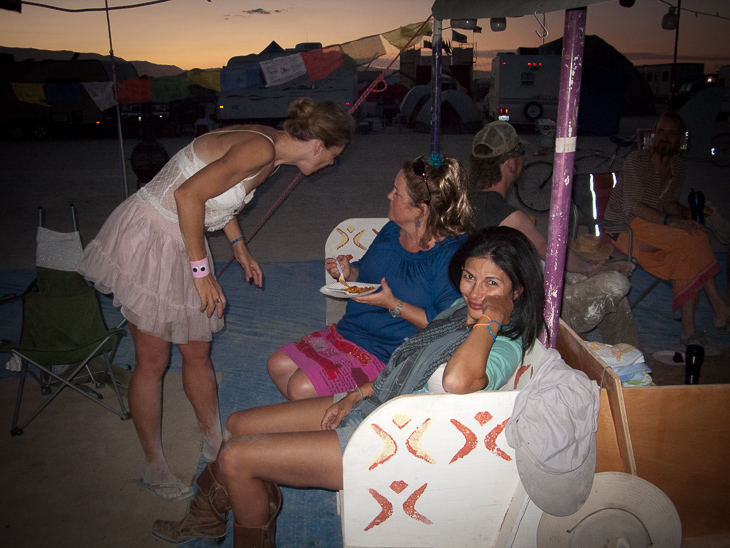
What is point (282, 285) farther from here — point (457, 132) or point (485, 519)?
point (457, 132)

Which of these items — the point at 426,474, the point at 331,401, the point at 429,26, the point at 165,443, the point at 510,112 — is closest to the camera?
the point at 426,474

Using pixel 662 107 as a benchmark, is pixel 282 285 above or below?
below

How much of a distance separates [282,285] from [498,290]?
354 centimetres

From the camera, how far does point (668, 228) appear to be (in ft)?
12.5

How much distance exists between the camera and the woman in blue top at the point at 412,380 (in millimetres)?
1662

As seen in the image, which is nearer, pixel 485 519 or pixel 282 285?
pixel 485 519

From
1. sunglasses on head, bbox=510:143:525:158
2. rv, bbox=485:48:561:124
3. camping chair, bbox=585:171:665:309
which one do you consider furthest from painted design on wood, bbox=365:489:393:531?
rv, bbox=485:48:561:124

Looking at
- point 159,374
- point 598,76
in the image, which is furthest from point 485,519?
point 598,76

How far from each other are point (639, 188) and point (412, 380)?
306 centimetres

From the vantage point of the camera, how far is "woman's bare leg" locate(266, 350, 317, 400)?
2.29m

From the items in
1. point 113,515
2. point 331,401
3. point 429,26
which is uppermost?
point 429,26

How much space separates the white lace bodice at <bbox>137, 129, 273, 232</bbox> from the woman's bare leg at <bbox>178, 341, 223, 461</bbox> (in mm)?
603

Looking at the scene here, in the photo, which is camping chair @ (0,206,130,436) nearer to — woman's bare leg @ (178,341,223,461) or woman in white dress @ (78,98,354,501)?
woman's bare leg @ (178,341,223,461)

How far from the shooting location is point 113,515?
2.34m
